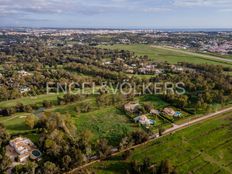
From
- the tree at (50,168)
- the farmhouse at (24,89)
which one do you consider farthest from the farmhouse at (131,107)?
the farmhouse at (24,89)

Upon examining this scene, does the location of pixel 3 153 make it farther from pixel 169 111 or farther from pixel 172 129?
pixel 169 111

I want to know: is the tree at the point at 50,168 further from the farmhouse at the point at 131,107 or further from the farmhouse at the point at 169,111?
the farmhouse at the point at 169,111

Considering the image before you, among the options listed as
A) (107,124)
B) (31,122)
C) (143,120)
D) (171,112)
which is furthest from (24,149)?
(171,112)

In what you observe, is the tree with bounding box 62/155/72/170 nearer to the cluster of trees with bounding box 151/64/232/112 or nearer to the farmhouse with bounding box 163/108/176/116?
the farmhouse with bounding box 163/108/176/116

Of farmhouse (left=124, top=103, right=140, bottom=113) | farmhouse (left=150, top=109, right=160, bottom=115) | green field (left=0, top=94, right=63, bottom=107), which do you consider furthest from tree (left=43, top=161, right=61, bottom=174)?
green field (left=0, top=94, right=63, bottom=107)

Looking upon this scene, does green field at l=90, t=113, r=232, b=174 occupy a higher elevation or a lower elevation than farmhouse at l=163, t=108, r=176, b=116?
lower

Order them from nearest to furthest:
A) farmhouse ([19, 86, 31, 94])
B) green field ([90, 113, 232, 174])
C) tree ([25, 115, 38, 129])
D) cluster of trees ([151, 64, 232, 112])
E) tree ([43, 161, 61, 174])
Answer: tree ([43, 161, 61, 174])
green field ([90, 113, 232, 174])
tree ([25, 115, 38, 129])
cluster of trees ([151, 64, 232, 112])
farmhouse ([19, 86, 31, 94])

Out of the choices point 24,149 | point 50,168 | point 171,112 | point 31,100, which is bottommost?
point 31,100
